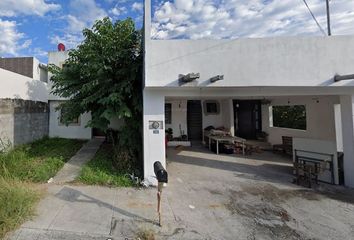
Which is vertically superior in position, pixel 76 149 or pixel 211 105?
pixel 211 105

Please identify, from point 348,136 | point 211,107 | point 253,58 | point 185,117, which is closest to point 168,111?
point 185,117

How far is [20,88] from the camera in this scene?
1060cm

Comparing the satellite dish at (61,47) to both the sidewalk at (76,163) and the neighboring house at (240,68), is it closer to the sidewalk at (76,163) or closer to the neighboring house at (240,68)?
the sidewalk at (76,163)

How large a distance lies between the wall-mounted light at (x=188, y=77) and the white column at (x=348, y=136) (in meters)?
5.00

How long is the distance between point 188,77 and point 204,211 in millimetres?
3432

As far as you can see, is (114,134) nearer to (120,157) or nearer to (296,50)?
(120,157)

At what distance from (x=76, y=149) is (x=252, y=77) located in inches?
317

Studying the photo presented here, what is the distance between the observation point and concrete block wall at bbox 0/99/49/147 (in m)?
9.07

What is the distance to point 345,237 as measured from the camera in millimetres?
4328

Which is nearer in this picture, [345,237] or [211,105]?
[345,237]

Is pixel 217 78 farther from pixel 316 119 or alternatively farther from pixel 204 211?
pixel 316 119

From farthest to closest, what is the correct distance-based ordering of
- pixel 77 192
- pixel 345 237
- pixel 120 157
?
pixel 120 157 < pixel 77 192 < pixel 345 237

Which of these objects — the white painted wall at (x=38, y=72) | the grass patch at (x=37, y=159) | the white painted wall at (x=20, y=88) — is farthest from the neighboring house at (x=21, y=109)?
the white painted wall at (x=38, y=72)

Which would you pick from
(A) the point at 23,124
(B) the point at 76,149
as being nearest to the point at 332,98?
(B) the point at 76,149
